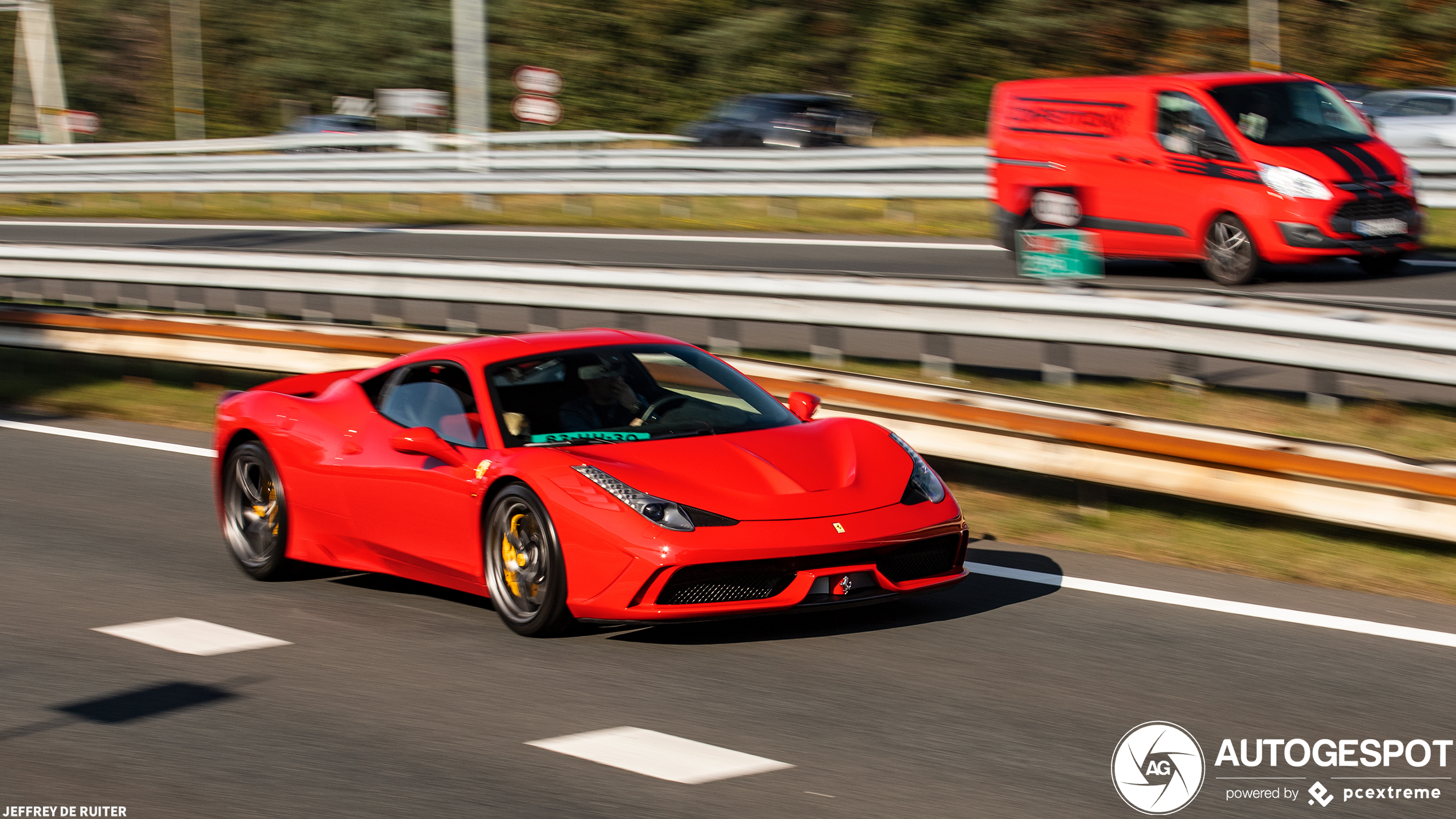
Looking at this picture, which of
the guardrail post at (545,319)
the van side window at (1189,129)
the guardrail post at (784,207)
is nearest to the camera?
the guardrail post at (545,319)

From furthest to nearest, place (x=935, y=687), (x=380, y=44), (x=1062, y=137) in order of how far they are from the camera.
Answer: (x=380, y=44), (x=1062, y=137), (x=935, y=687)

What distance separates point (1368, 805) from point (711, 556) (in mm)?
2479

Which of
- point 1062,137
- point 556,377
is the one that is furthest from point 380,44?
point 556,377

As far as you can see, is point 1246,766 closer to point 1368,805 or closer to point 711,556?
point 1368,805

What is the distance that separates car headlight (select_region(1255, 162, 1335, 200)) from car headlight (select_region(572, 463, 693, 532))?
31.7 feet

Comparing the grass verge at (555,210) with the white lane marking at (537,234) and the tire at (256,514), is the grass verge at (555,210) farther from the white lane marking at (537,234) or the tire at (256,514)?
the tire at (256,514)

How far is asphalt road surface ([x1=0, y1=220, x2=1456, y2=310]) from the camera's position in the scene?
1493cm

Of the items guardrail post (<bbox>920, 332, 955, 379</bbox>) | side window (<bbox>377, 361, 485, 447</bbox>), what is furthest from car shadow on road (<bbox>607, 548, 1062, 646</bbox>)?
guardrail post (<bbox>920, 332, 955, 379</bbox>)

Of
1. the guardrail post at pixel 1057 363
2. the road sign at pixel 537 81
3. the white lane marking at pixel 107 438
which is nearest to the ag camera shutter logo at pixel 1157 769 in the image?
the guardrail post at pixel 1057 363

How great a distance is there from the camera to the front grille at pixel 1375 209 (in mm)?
14375

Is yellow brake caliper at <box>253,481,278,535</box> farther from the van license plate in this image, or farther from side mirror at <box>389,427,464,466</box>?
the van license plate

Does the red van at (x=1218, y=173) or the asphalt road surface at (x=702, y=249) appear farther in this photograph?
the asphalt road surface at (x=702, y=249)

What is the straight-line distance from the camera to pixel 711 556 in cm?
620

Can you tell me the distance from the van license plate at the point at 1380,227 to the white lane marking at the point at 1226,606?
8077 millimetres
